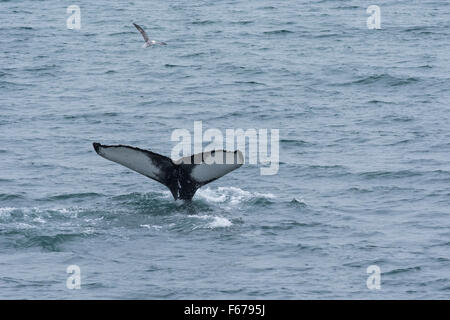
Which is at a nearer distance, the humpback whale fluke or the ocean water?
the ocean water

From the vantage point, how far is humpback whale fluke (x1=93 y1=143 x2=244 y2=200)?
1753 centimetres

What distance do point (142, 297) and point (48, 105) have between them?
14.6 meters

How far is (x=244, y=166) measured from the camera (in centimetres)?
2358

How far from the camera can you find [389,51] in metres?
36.6

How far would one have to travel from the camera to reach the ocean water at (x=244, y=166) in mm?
17109

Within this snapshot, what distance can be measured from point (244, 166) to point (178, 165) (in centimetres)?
523

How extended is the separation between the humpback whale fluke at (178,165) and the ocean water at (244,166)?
0.68m

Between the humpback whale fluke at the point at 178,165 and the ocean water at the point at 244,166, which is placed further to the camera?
the humpback whale fluke at the point at 178,165

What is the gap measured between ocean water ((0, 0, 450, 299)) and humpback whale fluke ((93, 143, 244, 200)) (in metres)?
0.68

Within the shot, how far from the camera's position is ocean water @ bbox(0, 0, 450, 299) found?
17109 millimetres

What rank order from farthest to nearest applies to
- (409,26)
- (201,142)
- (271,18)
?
(271,18), (409,26), (201,142)

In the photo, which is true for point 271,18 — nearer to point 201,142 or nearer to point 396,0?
point 396,0
